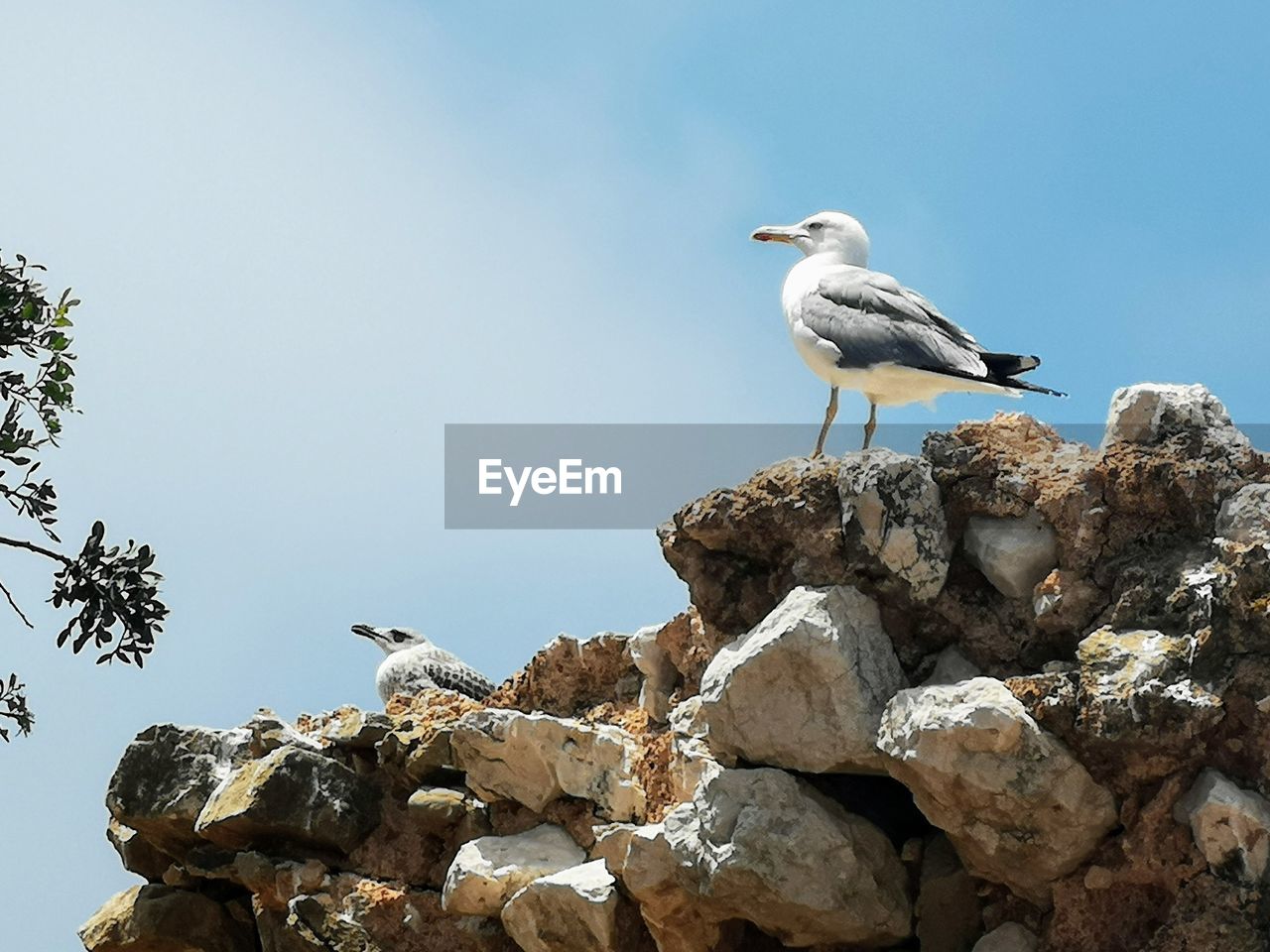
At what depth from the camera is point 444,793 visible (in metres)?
10.8

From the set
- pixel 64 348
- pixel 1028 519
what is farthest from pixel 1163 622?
pixel 64 348

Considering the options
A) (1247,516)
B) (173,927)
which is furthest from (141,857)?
(1247,516)

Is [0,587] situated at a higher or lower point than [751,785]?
higher

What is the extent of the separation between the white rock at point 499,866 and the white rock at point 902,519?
2517 millimetres

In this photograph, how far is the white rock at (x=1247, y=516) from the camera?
27.9 ft

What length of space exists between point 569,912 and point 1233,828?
11.2 ft

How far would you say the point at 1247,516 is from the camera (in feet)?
28.1

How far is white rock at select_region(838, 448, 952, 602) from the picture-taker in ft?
29.9

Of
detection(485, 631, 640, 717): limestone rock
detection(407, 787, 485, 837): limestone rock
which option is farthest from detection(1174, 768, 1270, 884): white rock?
detection(407, 787, 485, 837): limestone rock

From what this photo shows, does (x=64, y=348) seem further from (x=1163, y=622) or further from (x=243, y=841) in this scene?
(x=1163, y=622)

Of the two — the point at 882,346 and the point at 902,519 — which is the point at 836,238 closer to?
the point at 882,346

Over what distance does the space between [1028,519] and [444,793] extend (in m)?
3.72

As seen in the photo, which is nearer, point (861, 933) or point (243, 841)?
point (861, 933)

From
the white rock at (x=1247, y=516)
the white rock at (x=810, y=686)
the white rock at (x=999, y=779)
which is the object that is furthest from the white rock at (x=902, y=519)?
the white rock at (x=1247, y=516)
